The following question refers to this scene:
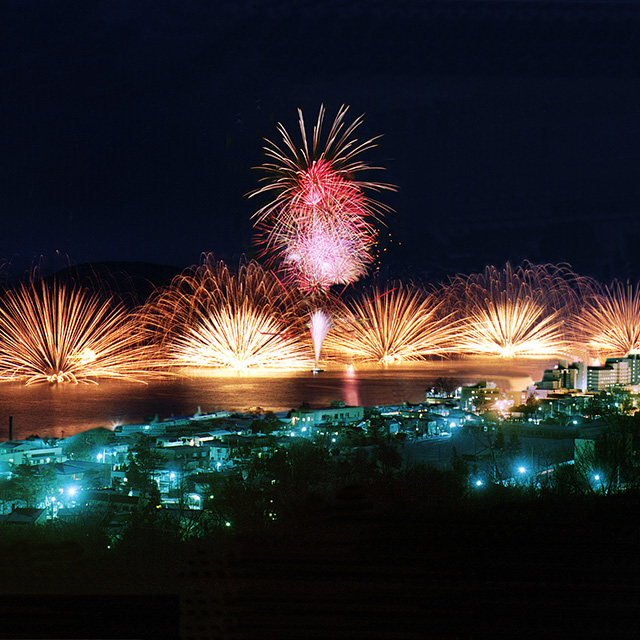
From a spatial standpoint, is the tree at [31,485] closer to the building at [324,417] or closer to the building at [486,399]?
the building at [324,417]

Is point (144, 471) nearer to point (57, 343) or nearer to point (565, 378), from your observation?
point (565, 378)

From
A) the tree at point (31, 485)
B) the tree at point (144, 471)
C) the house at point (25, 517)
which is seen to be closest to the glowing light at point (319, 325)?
the tree at point (144, 471)

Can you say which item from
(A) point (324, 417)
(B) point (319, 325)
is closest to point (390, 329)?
(B) point (319, 325)

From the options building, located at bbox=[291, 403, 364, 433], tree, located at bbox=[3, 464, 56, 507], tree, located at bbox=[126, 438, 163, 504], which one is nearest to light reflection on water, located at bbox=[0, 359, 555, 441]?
building, located at bbox=[291, 403, 364, 433]

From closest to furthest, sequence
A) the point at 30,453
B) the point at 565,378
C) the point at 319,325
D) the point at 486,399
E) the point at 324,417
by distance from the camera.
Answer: the point at 30,453 → the point at 324,417 → the point at 486,399 → the point at 565,378 → the point at 319,325

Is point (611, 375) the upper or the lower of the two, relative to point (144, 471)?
upper

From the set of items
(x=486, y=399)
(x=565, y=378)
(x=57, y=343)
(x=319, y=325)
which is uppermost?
(x=319, y=325)
